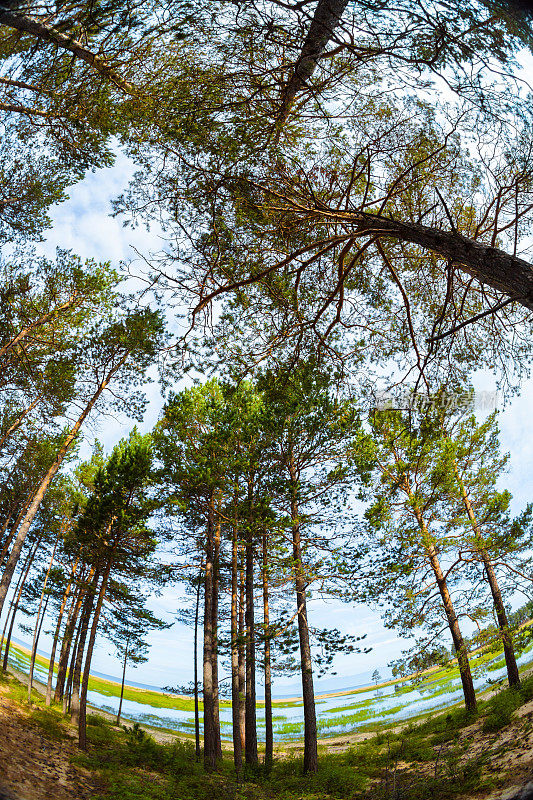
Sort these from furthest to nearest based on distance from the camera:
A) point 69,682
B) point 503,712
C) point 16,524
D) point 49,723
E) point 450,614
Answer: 1. point 69,682
2. point 16,524
3. point 49,723
4. point 450,614
5. point 503,712

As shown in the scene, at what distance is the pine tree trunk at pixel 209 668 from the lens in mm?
9195

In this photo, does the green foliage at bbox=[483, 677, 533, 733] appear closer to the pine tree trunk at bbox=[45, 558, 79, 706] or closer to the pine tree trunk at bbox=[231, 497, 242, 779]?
the pine tree trunk at bbox=[231, 497, 242, 779]

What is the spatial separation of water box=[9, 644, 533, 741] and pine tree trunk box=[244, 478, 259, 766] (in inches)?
74.8

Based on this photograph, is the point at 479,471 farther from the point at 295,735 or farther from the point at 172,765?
the point at 295,735

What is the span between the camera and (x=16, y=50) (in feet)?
7.97

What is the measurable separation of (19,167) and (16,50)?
338 cm

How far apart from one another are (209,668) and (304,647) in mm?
3092

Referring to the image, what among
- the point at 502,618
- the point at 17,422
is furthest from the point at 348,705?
the point at 17,422

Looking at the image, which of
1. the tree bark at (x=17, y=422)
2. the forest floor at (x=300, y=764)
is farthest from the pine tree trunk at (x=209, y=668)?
the tree bark at (x=17, y=422)

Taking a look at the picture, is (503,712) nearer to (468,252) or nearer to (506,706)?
(506,706)

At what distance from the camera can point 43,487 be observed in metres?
8.16

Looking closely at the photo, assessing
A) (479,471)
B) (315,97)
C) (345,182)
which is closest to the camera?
(315,97)

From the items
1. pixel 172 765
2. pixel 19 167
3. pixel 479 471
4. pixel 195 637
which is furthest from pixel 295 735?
pixel 19 167

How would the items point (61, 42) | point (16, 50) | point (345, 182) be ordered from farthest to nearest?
1. point (345, 182)
2. point (61, 42)
3. point (16, 50)
